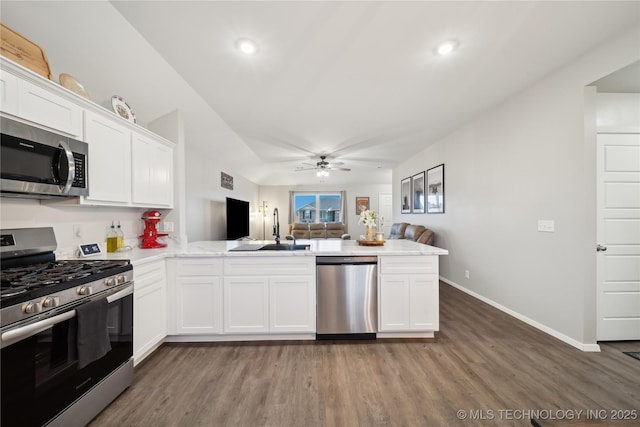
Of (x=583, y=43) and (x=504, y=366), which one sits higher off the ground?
(x=583, y=43)

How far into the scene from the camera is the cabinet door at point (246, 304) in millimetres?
2418

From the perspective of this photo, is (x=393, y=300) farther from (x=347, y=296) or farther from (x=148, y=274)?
(x=148, y=274)

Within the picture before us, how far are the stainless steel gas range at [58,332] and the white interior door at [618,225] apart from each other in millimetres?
3980

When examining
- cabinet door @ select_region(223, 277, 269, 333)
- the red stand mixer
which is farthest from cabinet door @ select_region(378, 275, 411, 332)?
the red stand mixer

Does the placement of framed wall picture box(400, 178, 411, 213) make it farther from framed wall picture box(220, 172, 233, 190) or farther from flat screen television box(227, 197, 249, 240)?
framed wall picture box(220, 172, 233, 190)

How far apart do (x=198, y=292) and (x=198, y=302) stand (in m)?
0.10

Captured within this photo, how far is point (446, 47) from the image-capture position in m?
2.12

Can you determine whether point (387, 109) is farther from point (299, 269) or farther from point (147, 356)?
point (147, 356)

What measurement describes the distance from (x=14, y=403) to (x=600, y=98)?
15.2ft

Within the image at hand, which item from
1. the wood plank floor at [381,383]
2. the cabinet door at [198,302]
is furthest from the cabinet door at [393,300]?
the cabinet door at [198,302]

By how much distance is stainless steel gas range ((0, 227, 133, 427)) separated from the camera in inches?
44.3

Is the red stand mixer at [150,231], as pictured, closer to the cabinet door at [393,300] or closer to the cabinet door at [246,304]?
the cabinet door at [246,304]

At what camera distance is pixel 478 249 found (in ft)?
12.1

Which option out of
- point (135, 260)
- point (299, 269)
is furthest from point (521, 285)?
point (135, 260)
